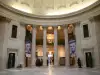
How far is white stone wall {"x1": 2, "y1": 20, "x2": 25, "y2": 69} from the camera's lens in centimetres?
1634

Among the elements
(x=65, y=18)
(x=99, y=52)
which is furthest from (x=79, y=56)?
(x=65, y=18)

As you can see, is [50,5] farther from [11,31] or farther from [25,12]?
[11,31]

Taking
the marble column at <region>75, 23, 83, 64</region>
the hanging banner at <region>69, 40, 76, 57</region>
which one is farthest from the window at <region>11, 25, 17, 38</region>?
the marble column at <region>75, 23, 83, 64</region>

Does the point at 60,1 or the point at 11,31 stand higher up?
the point at 60,1

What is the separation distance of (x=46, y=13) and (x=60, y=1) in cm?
349

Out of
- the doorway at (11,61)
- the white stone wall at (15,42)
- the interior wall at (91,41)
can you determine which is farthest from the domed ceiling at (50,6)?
the doorway at (11,61)

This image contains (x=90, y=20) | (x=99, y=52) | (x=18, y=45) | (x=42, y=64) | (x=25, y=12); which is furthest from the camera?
(x=42, y=64)

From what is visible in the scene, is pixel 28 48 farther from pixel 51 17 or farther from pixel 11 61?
pixel 51 17

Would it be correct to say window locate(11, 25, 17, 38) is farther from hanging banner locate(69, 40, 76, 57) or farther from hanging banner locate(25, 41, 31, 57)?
hanging banner locate(69, 40, 76, 57)

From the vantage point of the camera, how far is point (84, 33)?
1844 cm

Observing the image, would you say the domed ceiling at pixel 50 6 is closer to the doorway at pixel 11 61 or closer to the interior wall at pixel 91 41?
the interior wall at pixel 91 41

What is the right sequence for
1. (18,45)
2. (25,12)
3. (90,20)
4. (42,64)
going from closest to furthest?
(90,20), (18,45), (25,12), (42,64)

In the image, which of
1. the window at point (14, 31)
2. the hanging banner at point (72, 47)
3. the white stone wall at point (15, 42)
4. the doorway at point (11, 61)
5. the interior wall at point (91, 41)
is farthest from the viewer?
the hanging banner at point (72, 47)

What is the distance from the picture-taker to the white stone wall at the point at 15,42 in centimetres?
1634
